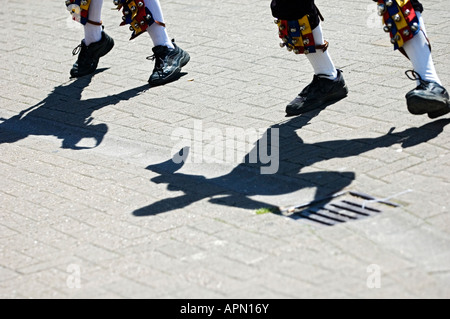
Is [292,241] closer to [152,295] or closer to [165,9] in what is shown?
[152,295]

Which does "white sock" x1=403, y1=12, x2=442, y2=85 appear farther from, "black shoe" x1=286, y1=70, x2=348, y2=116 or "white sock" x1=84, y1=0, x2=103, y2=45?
"white sock" x1=84, y1=0, x2=103, y2=45

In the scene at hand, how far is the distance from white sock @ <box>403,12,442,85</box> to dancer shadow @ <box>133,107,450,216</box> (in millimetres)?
339

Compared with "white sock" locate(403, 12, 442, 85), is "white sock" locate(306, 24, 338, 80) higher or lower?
lower

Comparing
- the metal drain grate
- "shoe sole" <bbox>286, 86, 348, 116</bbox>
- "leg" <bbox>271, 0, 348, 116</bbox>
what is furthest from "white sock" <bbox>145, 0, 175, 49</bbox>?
the metal drain grate

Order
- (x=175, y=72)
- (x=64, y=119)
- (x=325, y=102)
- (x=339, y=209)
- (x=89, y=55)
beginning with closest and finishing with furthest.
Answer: (x=339, y=209) < (x=325, y=102) < (x=64, y=119) < (x=175, y=72) < (x=89, y=55)

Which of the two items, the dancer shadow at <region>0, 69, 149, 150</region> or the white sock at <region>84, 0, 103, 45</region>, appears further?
the white sock at <region>84, 0, 103, 45</region>

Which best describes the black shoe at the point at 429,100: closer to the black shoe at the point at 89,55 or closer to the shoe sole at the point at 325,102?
the shoe sole at the point at 325,102

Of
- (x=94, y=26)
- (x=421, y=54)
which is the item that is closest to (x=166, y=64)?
(x=94, y=26)

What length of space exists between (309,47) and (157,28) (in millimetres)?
1824

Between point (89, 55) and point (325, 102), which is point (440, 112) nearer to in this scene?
point (325, 102)

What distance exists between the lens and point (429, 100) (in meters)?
5.26

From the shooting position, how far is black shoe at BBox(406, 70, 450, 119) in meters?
5.27
